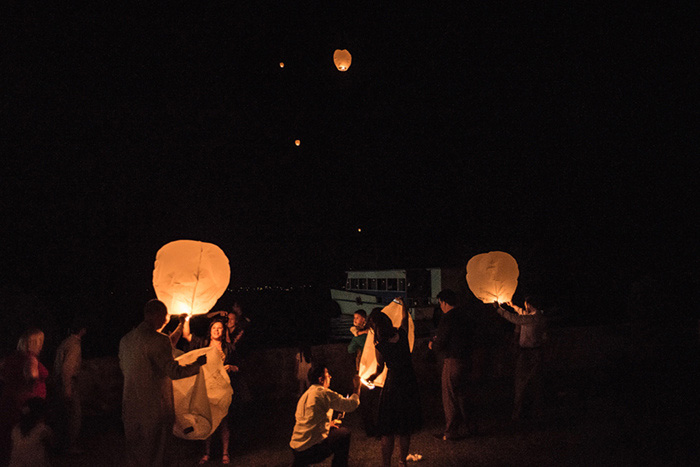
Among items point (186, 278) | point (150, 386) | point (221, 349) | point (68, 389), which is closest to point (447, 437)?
point (221, 349)

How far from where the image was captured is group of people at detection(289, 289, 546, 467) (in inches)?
189

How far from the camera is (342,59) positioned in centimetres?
993

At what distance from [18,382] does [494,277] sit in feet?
16.7

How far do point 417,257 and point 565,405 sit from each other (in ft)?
48.1

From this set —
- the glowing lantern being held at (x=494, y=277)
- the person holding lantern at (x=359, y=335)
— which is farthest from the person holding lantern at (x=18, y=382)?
the glowing lantern being held at (x=494, y=277)

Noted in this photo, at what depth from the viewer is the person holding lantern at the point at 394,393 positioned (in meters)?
5.32

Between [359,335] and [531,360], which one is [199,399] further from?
[531,360]

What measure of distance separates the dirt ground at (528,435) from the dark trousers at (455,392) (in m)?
0.24

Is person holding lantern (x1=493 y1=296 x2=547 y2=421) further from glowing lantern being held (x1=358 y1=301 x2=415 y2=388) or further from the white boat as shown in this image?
the white boat

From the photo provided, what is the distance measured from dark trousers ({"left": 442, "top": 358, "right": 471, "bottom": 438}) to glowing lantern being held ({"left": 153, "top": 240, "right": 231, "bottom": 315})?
10.9 feet

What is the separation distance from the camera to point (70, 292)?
12164mm

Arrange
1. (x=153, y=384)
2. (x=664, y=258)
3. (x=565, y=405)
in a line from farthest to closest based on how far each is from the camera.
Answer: (x=664, y=258) → (x=565, y=405) → (x=153, y=384)

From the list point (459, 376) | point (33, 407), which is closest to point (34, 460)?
point (33, 407)

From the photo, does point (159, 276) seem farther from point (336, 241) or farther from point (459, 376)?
point (336, 241)
